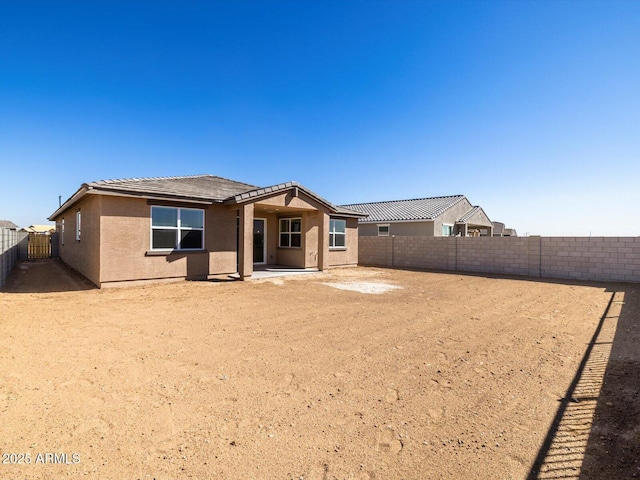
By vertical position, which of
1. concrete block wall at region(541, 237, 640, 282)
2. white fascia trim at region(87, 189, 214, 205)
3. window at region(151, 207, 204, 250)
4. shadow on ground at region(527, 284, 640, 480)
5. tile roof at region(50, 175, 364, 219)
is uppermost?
tile roof at region(50, 175, 364, 219)

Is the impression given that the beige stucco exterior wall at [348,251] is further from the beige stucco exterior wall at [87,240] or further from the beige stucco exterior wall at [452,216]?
the beige stucco exterior wall at [87,240]

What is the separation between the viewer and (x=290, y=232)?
53.3 ft

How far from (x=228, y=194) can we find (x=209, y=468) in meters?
11.5

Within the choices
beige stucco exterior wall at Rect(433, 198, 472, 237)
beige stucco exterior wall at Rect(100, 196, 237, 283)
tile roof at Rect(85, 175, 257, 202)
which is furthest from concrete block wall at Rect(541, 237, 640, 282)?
beige stucco exterior wall at Rect(100, 196, 237, 283)

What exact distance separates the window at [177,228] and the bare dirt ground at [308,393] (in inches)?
154

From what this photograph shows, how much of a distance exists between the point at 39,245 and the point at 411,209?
28.7 meters

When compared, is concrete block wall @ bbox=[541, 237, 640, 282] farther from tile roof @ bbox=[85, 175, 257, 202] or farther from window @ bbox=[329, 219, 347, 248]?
tile roof @ bbox=[85, 175, 257, 202]

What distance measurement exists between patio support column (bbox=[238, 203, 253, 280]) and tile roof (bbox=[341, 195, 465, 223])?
14405mm

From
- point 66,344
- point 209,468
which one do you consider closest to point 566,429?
point 209,468

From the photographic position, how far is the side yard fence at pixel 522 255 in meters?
12.6

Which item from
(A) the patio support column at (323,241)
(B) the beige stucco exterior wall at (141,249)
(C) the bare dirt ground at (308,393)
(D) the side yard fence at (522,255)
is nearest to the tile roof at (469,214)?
(D) the side yard fence at (522,255)

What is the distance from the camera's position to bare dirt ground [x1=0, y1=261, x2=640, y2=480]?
2.48m

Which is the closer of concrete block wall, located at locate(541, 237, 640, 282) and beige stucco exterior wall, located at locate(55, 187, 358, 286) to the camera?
beige stucco exterior wall, located at locate(55, 187, 358, 286)

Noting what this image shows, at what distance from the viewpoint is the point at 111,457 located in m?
2.48
